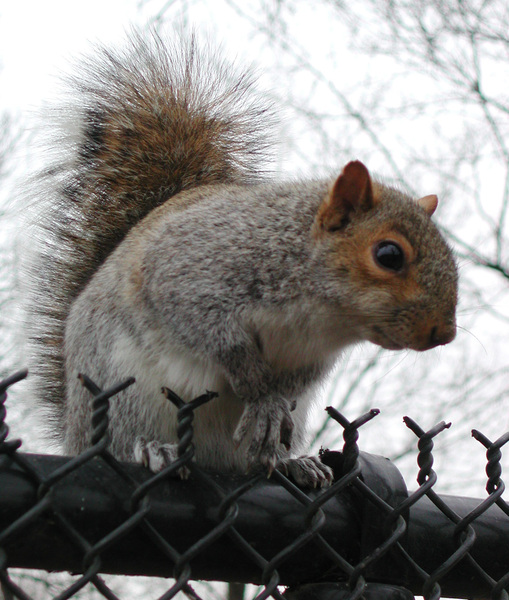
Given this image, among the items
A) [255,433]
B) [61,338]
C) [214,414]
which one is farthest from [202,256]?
[61,338]

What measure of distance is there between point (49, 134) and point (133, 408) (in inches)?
59.5

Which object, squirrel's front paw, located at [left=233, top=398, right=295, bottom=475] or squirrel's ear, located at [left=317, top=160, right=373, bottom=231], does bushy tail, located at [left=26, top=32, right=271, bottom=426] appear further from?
squirrel's front paw, located at [left=233, top=398, right=295, bottom=475]

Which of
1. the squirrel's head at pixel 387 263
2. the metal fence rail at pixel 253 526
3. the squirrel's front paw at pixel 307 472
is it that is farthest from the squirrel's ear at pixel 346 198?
the metal fence rail at pixel 253 526

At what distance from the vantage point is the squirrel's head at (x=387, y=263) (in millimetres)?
2082

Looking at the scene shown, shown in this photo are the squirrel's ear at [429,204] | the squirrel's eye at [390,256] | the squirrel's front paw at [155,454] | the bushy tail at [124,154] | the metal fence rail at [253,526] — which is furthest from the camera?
the bushy tail at [124,154]

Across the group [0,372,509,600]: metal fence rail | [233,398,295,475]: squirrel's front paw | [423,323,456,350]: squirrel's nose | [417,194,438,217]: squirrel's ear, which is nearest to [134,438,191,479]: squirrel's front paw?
[233,398,295,475]: squirrel's front paw

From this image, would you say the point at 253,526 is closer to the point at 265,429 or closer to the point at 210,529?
the point at 210,529

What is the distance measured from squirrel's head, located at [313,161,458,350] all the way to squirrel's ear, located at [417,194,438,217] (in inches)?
7.0

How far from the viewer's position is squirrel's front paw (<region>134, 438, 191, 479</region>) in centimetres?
195

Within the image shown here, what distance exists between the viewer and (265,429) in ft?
6.18

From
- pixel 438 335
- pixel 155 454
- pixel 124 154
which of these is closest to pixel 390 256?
pixel 438 335

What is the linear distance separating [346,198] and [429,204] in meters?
0.50

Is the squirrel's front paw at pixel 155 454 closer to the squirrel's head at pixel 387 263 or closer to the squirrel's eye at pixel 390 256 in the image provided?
the squirrel's head at pixel 387 263

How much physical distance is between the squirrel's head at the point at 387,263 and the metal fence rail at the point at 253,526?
593 mm
